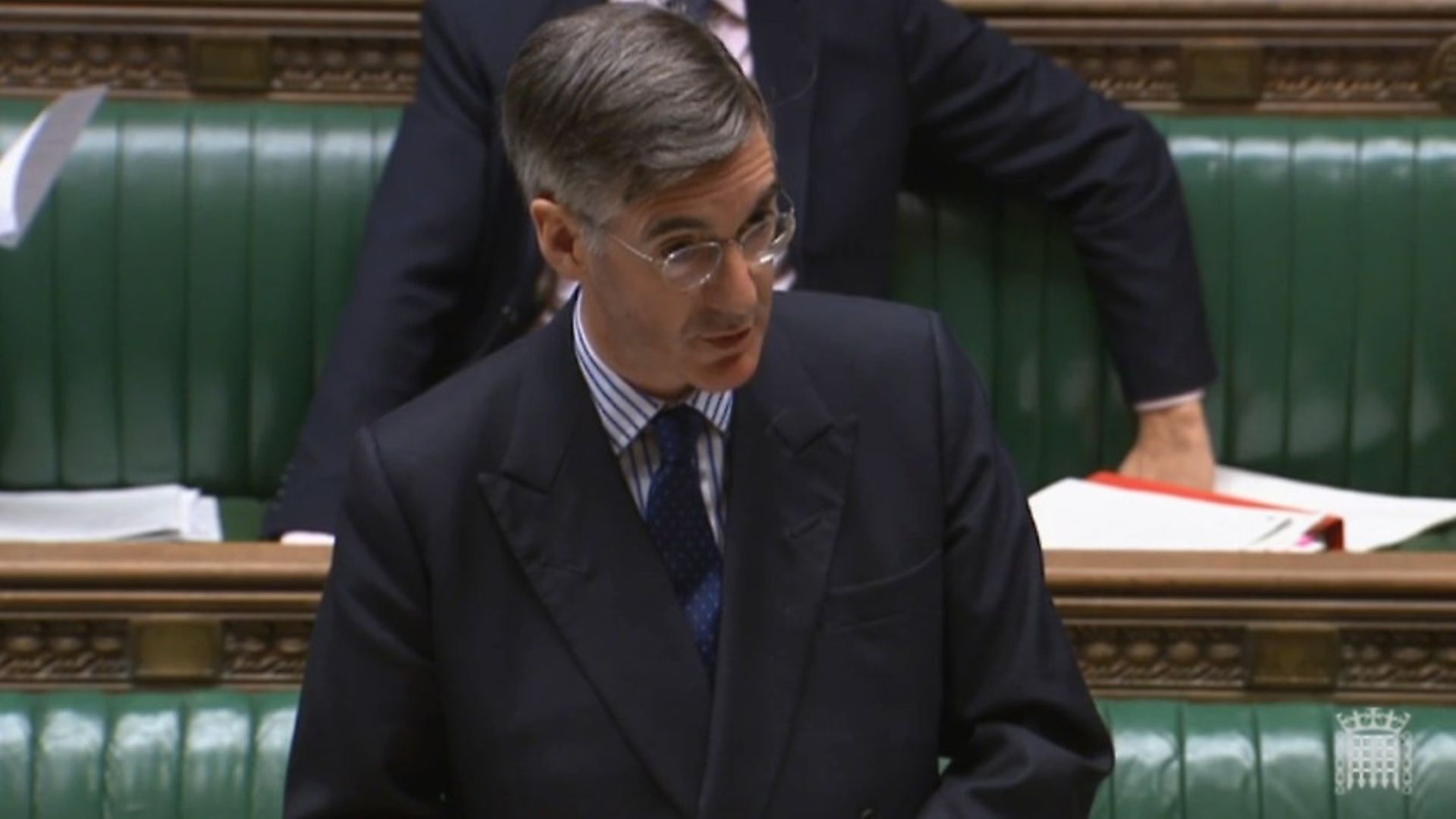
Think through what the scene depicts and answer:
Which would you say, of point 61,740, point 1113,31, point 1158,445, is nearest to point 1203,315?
point 1158,445

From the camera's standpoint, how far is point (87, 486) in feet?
6.39

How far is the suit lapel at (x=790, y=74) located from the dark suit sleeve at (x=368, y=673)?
827 mm

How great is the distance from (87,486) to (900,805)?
1.07m

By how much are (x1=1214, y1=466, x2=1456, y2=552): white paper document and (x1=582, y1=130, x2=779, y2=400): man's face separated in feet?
3.03

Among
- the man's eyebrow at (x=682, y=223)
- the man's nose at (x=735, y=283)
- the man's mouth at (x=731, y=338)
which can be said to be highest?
the man's eyebrow at (x=682, y=223)

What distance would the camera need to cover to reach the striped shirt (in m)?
1.02

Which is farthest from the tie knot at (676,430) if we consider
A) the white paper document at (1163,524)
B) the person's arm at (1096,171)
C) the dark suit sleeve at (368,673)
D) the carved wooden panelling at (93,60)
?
the carved wooden panelling at (93,60)

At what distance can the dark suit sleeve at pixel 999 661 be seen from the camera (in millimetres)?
1004

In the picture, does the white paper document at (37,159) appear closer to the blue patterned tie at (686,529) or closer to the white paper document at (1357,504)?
the blue patterned tie at (686,529)

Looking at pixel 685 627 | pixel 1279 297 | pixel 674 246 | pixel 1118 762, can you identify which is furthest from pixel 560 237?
pixel 1279 297

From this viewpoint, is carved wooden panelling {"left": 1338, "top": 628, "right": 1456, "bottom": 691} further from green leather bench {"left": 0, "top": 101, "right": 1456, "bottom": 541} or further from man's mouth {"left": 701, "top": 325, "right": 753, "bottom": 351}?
man's mouth {"left": 701, "top": 325, "right": 753, "bottom": 351}

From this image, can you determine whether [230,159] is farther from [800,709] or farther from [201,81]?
[800,709]

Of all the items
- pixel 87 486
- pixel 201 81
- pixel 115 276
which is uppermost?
pixel 201 81

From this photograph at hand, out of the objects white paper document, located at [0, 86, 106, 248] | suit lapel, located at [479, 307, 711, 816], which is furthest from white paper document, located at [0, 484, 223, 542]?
suit lapel, located at [479, 307, 711, 816]
